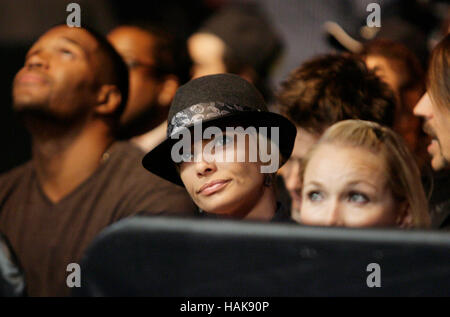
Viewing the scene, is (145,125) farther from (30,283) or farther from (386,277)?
(386,277)

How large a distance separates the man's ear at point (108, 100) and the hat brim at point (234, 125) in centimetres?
38

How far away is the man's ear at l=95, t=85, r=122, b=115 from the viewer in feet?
5.87

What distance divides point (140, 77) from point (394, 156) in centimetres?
90

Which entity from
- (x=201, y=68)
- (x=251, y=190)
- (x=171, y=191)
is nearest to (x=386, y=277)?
(x=251, y=190)

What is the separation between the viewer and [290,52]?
265cm

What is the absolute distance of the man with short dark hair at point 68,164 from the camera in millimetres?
1685

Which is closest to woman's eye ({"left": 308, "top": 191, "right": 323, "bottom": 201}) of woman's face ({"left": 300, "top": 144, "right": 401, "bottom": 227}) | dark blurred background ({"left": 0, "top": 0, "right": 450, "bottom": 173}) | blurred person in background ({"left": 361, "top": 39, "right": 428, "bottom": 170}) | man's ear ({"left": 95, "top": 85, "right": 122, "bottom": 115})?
woman's face ({"left": 300, "top": 144, "right": 401, "bottom": 227})

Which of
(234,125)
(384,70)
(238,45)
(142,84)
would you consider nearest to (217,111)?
(234,125)

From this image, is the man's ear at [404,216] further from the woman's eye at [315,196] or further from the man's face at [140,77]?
the man's face at [140,77]

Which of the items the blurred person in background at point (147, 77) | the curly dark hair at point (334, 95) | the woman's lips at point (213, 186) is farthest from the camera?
the blurred person in background at point (147, 77)

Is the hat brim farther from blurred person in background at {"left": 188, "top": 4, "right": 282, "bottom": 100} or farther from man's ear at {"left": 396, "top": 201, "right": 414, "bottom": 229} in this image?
blurred person in background at {"left": 188, "top": 4, "right": 282, "bottom": 100}

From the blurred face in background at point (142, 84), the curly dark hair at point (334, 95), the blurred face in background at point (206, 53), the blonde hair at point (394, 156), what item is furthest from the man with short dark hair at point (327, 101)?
the blurred face in background at point (206, 53)

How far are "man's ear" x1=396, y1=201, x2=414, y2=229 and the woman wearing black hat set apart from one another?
210 millimetres

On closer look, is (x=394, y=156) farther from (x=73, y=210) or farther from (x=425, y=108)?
(x=73, y=210)
